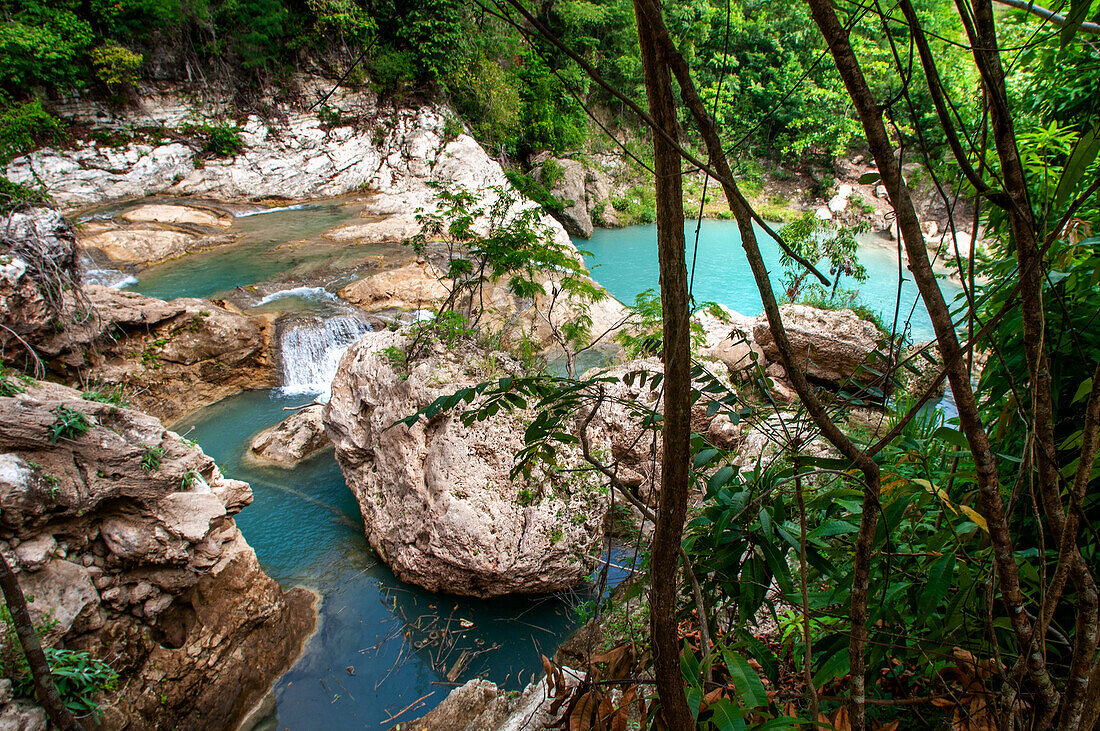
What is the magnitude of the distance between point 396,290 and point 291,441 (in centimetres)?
323

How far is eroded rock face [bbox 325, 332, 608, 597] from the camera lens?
3.80 m

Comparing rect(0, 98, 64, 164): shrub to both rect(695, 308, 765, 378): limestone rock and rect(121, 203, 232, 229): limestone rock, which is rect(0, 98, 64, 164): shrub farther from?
rect(695, 308, 765, 378): limestone rock

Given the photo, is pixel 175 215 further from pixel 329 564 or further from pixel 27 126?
pixel 329 564

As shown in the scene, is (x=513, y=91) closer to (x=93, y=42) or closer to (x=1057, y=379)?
(x=93, y=42)

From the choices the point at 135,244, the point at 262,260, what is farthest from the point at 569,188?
the point at 135,244

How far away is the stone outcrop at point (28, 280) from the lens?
4520 mm

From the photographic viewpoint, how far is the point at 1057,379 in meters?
1.16

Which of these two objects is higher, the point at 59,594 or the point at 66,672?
the point at 59,594

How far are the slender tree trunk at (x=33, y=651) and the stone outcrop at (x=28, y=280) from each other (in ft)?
11.5

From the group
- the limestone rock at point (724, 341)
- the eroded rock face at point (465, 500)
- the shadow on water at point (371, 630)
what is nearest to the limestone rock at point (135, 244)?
the shadow on water at point (371, 630)

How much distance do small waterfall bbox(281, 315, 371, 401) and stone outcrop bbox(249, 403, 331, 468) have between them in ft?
2.78

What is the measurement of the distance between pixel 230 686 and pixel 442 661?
134 cm

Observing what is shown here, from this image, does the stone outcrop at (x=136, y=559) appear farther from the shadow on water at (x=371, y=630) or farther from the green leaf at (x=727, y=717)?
the green leaf at (x=727, y=717)

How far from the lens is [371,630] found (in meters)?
3.95
